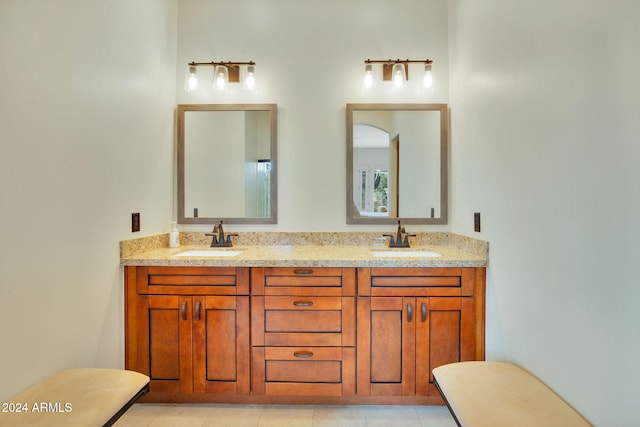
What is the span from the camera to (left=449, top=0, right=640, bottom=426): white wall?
942 mm

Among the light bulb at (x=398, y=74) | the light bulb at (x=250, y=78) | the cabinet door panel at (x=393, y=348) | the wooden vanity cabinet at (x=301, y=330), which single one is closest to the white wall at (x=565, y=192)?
the cabinet door panel at (x=393, y=348)

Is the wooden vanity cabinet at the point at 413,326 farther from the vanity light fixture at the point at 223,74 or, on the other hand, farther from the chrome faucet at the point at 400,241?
the vanity light fixture at the point at 223,74

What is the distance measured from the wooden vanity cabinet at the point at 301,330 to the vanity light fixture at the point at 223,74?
4.56ft

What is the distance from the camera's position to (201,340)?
1.79 m

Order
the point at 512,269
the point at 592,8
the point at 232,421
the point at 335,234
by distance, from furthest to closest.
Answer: the point at 335,234, the point at 232,421, the point at 512,269, the point at 592,8

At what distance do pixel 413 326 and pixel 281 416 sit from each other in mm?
873

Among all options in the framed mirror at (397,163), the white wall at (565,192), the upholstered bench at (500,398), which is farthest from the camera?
the framed mirror at (397,163)

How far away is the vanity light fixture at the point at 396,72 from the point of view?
2.27 metres

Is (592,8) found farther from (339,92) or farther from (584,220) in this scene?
(339,92)

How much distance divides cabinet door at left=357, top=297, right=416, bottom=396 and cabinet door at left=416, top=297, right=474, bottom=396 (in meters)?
0.04

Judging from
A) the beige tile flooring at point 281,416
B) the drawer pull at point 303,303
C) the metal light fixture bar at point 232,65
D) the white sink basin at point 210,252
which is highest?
the metal light fixture bar at point 232,65

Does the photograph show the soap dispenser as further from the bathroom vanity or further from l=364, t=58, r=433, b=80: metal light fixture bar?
l=364, t=58, r=433, b=80: metal light fixture bar

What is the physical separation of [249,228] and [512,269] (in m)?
1.67

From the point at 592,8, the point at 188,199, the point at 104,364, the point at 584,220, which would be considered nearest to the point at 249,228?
the point at 188,199
